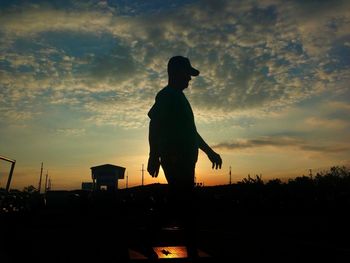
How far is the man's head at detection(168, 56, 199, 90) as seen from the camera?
4.13m

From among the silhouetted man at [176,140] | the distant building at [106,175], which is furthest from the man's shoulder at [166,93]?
the distant building at [106,175]

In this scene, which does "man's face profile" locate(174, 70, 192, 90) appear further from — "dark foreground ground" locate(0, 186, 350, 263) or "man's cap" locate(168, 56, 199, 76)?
"dark foreground ground" locate(0, 186, 350, 263)

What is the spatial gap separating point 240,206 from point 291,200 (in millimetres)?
2470

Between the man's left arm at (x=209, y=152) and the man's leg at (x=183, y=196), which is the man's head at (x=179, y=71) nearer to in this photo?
the man's left arm at (x=209, y=152)

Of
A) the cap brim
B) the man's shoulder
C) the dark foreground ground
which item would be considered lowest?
the dark foreground ground

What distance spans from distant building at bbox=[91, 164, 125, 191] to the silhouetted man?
35.1m

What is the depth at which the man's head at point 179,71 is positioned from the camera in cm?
413

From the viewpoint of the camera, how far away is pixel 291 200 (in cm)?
1388

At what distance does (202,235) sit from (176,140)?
10.6 ft

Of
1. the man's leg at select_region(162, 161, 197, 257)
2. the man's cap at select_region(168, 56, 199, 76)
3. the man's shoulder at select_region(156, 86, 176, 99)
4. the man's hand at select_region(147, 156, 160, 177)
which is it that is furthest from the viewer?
the man's cap at select_region(168, 56, 199, 76)

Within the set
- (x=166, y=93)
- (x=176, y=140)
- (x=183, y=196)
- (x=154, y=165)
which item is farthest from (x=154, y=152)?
(x=166, y=93)

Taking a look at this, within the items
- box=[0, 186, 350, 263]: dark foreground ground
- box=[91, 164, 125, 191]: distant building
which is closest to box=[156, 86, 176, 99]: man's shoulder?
box=[0, 186, 350, 263]: dark foreground ground

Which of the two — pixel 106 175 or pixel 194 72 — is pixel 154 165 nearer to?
pixel 194 72

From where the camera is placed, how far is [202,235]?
6.41m
